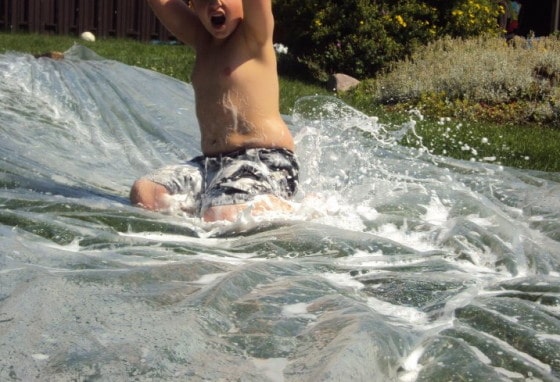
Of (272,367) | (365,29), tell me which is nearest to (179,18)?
(272,367)

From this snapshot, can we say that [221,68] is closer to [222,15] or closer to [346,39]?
[222,15]

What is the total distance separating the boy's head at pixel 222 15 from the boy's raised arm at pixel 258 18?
0.07 meters

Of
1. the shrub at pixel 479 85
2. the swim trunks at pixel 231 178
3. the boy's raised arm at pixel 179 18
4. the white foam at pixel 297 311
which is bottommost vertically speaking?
the shrub at pixel 479 85

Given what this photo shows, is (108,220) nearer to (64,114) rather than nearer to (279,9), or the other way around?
(64,114)

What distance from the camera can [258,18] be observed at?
13.8ft

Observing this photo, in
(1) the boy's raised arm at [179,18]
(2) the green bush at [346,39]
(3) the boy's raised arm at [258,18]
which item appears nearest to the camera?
(3) the boy's raised arm at [258,18]

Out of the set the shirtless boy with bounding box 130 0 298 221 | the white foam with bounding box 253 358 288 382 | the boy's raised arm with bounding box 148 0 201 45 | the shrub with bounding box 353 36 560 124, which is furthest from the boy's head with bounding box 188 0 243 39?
the shrub with bounding box 353 36 560 124

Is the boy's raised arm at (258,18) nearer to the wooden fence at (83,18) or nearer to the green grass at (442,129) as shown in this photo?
the green grass at (442,129)

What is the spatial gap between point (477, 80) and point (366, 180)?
458 cm

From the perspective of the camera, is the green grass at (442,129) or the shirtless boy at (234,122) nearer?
the shirtless boy at (234,122)

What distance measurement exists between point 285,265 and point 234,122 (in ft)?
4.63

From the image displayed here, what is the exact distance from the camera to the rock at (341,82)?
33.2ft

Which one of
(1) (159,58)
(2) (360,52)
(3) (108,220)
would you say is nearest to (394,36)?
(2) (360,52)

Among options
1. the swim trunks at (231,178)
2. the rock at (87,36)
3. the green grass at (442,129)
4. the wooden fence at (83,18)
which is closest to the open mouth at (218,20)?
the swim trunks at (231,178)
